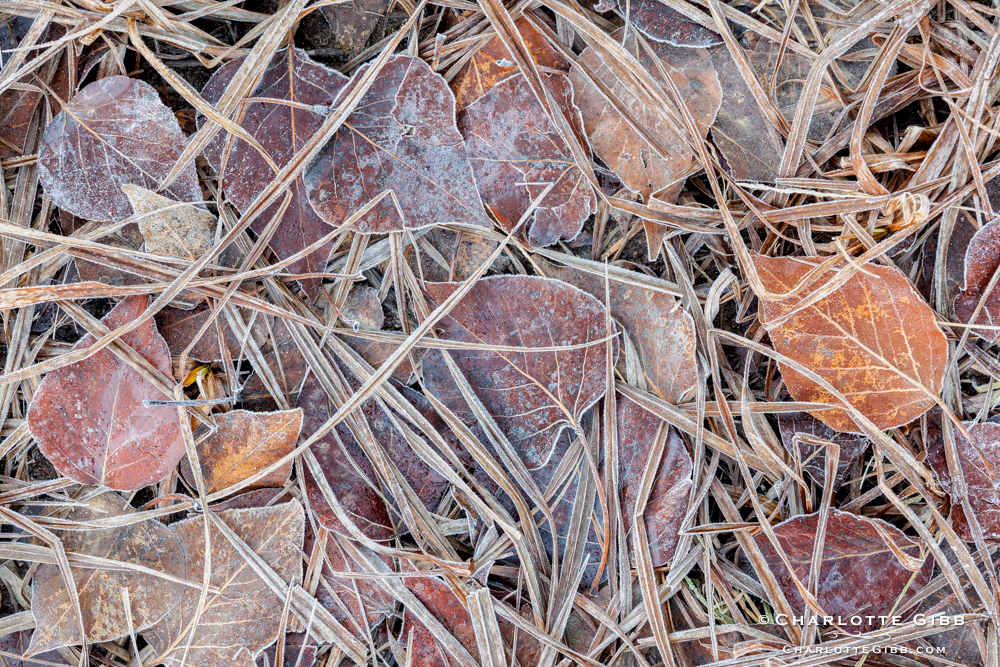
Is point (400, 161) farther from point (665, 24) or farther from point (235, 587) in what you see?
point (235, 587)

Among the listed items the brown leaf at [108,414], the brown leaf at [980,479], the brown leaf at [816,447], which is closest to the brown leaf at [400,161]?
Answer: the brown leaf at [108,414]

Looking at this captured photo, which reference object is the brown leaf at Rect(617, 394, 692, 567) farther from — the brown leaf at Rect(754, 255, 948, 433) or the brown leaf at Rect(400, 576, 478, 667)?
the brown leaf at Rect(400, 576, 478, 667)

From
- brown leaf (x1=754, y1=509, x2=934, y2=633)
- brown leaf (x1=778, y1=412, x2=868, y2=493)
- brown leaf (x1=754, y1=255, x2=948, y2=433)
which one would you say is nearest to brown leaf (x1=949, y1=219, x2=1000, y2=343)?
brown leaf (x1=754, y1=255, x2=948, y2=433)

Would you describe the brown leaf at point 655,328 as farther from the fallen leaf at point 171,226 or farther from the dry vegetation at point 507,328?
the fallen leaf at point 171,226

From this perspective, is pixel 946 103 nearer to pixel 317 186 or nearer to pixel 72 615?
pixel 317 186

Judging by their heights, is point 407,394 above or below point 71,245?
below

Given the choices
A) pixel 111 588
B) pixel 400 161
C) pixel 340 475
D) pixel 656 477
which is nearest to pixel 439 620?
pixel 340 475

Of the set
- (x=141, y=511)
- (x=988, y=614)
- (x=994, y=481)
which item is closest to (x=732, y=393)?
(x=994, y=481)
